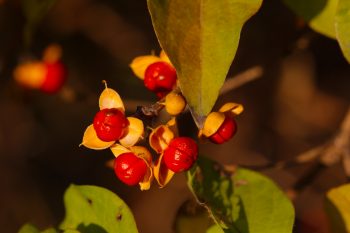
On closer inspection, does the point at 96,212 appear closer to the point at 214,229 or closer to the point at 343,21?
the point at 214,229

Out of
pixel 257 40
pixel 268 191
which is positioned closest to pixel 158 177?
pixel 268 191

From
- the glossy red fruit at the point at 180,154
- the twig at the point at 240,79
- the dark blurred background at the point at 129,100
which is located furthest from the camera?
the dark blurred background at the point at 129,100

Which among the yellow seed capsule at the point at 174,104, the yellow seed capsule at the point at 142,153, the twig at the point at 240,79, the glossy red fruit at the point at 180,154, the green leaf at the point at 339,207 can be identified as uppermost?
the yellow seed capsule at the point at 174,104

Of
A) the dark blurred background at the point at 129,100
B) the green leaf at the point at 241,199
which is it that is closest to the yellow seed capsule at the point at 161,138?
the green leaf at the point at 241,199

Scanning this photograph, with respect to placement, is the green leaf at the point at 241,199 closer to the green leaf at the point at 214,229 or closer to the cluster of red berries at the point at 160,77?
the green leaf at the point at 214,229

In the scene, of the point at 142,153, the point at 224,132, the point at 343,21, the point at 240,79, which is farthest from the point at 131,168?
the point at 240,79

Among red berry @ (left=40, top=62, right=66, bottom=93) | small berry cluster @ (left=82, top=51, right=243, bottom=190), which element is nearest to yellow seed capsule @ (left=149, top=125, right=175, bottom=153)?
small berry cluster @ (left=82, top=51, right=243, bottom=190)
